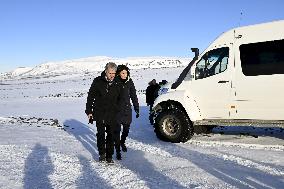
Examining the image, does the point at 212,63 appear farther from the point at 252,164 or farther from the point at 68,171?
the point at 68,171

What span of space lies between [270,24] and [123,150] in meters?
3.85

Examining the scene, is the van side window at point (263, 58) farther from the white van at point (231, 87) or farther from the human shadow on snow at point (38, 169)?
the human shadow on snow at point (38, 169)

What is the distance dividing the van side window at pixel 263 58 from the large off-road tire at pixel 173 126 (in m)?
1.70

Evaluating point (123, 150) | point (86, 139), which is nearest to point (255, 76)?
point (123, 150)

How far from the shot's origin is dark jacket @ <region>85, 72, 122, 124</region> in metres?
6.69

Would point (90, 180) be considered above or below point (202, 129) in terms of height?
below

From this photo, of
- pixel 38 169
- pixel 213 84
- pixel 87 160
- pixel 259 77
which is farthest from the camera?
pixel 213 84

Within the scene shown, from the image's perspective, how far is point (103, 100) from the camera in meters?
6.70

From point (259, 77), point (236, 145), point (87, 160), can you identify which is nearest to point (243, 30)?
point (259, 77)

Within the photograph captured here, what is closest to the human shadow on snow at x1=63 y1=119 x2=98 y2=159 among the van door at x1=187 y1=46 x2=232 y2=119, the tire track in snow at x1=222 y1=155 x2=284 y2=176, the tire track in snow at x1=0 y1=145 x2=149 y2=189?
Result: the tire track in snow at x1=0 y1=145 x2=149 y2=189

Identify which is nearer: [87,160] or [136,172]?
[136,172]

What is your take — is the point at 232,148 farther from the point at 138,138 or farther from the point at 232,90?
the point at 138,138

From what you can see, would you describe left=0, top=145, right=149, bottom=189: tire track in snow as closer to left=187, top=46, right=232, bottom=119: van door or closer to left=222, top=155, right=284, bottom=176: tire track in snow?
left=222, top=155, right=284, bottom=176: tire track in snow

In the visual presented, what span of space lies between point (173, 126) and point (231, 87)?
1613 mm
